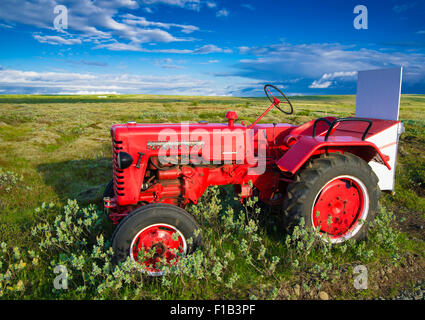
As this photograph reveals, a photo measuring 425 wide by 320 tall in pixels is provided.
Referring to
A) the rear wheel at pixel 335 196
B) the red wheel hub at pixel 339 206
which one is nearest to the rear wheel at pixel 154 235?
the rear wheel at pixel 335 196

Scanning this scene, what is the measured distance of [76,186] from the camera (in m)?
6.23

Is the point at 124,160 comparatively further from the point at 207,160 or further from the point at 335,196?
the point at 335,196

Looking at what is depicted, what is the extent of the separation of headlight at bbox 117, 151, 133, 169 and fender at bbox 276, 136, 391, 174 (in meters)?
1.81

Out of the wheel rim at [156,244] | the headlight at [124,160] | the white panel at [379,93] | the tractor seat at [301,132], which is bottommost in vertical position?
the wheel rim at [156,244]

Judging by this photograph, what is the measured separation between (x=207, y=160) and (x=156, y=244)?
1.20 m

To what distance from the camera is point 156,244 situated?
309cm

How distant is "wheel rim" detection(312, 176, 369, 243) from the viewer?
361cm

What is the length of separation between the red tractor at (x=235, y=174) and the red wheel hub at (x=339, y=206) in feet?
0.04

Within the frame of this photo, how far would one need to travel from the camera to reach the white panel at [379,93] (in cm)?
421

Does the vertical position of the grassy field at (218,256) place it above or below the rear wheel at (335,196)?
below
